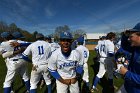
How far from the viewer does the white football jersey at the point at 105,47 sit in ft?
29.1

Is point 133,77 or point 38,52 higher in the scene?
point 38,52

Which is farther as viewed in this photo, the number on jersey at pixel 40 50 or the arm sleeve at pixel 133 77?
the number on jersey at pixel 40 50

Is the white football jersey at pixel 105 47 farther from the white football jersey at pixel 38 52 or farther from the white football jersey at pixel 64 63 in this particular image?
the white football jersey at pixel 64 63

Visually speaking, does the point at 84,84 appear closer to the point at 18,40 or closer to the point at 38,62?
the point at 38,62

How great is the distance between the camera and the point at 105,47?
30.3 ft

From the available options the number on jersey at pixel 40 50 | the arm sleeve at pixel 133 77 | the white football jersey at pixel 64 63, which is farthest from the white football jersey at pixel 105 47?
the arm sleeve at pixel 133 77

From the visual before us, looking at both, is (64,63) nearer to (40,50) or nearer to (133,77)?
(133,77)

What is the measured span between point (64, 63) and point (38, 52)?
2765 mm

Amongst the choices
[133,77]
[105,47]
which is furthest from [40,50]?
[133,77]

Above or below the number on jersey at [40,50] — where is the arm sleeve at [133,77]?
below

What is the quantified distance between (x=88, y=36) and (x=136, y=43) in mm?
58595

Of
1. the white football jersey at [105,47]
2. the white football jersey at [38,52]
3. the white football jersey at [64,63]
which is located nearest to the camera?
the white football jersey at [64,63]

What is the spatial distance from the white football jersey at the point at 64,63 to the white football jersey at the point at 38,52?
2.55 metres

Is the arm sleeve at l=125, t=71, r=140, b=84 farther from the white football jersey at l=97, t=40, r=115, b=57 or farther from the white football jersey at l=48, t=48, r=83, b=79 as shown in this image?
the white football jersey at l=97, t=40, r=115, b=57
